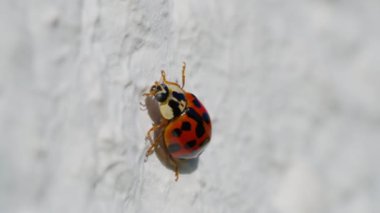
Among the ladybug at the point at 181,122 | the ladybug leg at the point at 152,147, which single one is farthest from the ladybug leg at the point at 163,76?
the ladybug leg at the point at 152,147

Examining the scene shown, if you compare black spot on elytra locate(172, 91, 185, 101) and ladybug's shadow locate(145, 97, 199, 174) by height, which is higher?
black spot on elytra locate(172, 91, 185, 101)

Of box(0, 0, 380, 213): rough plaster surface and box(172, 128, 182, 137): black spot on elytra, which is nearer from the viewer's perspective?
box(0, 0, 380, 213): rough plaster surface

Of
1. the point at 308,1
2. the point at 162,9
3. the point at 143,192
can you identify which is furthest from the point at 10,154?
the point at 308,1

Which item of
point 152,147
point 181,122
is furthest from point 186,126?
point 152,147

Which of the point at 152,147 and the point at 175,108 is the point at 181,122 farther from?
the point at 152,147

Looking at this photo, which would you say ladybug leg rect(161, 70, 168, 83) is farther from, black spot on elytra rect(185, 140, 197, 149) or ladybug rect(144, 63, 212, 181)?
black spot on elytra rect(185, 140, 197, 149)

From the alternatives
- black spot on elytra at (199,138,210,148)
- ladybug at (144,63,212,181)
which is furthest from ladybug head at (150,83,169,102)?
black spot on elytra at (199,138,210,148)
